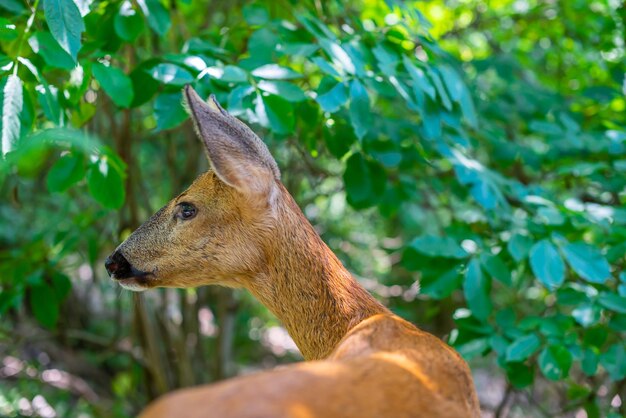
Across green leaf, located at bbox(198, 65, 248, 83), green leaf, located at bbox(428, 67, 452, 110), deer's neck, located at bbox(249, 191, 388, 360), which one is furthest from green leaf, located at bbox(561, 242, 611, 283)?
green leaf, located at bbox(198, 65, 248, 83)

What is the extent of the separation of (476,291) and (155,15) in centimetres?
208

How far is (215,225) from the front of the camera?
3246mm

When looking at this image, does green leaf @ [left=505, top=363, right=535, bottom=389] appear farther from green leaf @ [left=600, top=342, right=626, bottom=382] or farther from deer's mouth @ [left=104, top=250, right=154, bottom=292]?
deer's mouth @ [left=104, top=250, right=154, bottom=292]

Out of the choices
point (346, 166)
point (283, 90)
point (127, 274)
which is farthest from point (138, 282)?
point (346, 166)

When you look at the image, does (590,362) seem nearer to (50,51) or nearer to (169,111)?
(169,111)

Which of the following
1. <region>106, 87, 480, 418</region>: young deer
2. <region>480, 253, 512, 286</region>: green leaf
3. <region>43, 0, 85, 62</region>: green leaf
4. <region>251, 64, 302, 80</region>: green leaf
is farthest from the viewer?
<region>480, 253, 512, 286</region>: green leaf

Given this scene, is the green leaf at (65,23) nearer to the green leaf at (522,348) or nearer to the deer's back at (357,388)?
the deer's back at (357,388)

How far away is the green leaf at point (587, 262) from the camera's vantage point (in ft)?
12.0

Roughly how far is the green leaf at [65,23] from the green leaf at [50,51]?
0.25 m

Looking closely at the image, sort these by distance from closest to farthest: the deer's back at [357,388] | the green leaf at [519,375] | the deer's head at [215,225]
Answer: the deer's back at [357,388], the deer's head at [215,225], the green leaf at [519,375]

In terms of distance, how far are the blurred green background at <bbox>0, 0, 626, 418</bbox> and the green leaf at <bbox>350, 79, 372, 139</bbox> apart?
1 cm

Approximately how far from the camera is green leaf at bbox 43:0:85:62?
2.83 meters

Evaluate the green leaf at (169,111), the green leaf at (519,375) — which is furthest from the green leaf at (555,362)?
the green leaf at (169,111)

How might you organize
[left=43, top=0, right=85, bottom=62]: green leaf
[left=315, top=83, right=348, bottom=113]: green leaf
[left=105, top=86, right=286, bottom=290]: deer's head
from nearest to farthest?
[left=43, top=0, right=85, bottom=62]: green leaf, [left=105, top=86, right=286, bottom=290]: deer's head, [left=315, top=83, right=348, bottom=113]: green leaf
